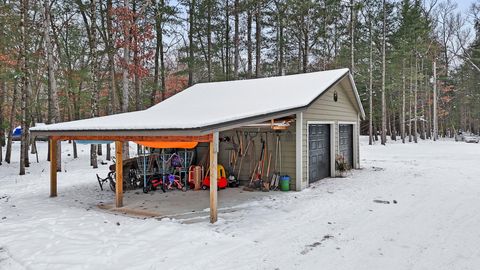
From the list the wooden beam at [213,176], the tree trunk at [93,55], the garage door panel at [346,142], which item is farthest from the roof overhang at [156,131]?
the tree trunk at [93,55]

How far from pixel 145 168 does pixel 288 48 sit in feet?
54.7

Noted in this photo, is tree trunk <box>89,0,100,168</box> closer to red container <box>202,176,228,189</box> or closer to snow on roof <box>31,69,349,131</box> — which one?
snow on roof <box>31,69,349,131</box>

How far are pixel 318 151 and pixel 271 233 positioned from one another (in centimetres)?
539

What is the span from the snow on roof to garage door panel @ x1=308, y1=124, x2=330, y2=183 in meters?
1.29

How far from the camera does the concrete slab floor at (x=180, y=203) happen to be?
6.16 metres

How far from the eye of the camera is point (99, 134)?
6480 millimetres

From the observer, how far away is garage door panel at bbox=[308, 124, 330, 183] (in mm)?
9453

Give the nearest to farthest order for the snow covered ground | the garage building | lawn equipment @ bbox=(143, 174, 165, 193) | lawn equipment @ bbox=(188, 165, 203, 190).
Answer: the snow covered ground → the garage building → lawn equipment @ bbox=(143, 174, 165, 193) → lawn equipment @ bbox=(188, 165, 203, 190)

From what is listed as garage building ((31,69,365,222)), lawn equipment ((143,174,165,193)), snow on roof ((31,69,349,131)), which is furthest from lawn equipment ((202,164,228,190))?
snow on roof ((31,69,349,131))

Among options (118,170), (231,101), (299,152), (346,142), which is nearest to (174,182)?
(118,170)

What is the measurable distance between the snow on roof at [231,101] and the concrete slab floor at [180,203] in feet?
5.67

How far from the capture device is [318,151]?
9922 millimetres

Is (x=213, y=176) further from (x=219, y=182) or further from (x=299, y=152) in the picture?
(x=299, y=152)

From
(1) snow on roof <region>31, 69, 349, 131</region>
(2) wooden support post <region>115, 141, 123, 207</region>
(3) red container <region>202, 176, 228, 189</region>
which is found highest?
(1) snow on roof <region>31, 69, 349, 131</region>
